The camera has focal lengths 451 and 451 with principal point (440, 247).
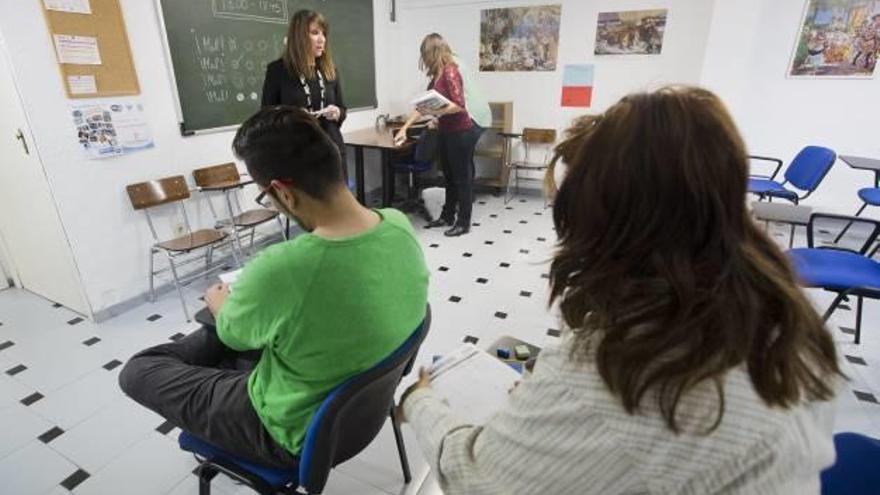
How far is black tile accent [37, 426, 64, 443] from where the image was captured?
1819 millimetres

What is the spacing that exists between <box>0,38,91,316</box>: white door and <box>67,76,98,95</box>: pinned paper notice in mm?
227

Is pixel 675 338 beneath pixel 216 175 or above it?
above

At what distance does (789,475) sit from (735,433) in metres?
0.09

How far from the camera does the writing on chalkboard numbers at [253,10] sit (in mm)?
3053

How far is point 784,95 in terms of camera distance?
13.5ft

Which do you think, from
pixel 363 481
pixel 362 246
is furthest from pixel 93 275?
pixel 362 246

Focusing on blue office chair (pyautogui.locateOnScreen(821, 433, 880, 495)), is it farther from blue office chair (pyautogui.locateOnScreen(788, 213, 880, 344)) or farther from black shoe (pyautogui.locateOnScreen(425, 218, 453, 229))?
black shoe (pyautogui.locateOnScreen(425, 218, 453, 229))

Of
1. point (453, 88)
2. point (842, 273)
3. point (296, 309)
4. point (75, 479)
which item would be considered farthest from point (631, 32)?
point (75, 479)

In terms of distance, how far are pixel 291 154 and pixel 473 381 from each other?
2.30ft

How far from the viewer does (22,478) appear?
64.9 inches

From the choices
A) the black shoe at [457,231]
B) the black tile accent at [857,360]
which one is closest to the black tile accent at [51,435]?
the black shoe at [457,231]

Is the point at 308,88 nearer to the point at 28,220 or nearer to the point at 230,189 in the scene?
the point at 230,189

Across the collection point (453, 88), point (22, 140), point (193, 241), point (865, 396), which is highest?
point (453, 88)

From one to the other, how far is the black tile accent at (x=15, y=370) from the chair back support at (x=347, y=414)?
209 cm
